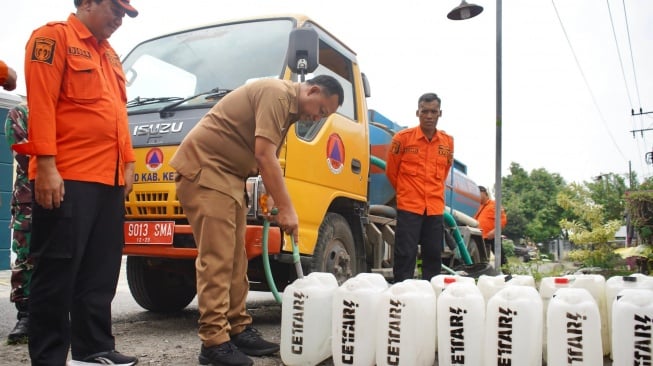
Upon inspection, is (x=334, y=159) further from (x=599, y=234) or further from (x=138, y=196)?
(x=599, y=234)

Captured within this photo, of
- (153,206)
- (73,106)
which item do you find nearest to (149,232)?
(153,206)

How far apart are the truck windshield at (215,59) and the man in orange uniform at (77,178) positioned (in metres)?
1.18

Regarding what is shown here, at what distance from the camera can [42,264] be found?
2.21 meters

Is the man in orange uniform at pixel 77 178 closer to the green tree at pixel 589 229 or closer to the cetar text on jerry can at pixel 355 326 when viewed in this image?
the cetar text on jerry can at pixel 355 326

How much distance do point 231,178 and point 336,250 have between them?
1.50m

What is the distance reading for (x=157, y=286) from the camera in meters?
4.70

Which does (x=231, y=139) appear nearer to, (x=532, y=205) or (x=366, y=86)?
(x=366, y=86)

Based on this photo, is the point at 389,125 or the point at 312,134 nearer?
the point at 312,134

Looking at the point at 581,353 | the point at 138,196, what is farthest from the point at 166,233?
the point at 581,353

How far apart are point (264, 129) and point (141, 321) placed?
8.37 feet

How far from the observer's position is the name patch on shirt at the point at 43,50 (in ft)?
7.33

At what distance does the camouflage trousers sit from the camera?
3.35m

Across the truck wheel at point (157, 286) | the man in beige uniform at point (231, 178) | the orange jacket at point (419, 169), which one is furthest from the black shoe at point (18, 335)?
the orange jacket at point (419, 169)

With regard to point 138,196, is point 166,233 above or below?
below
